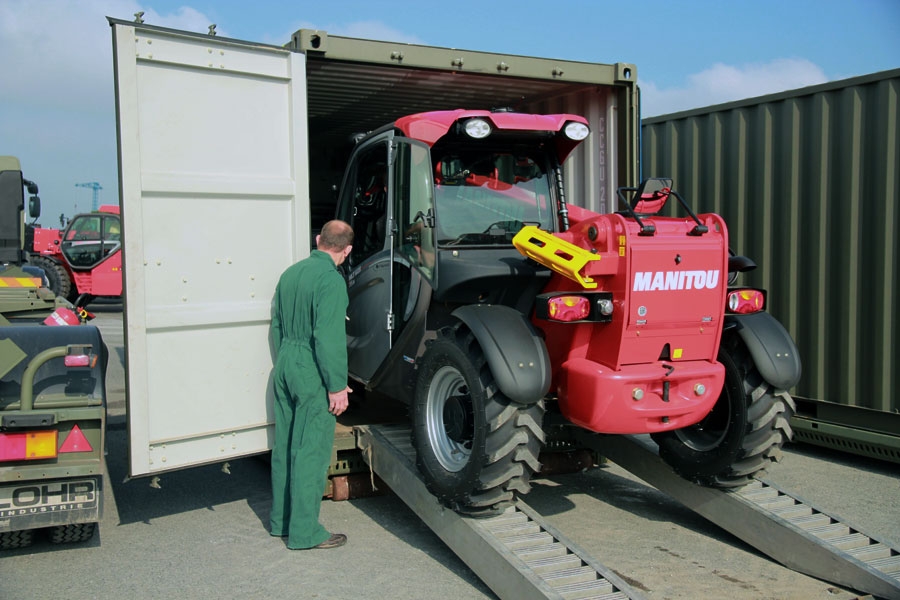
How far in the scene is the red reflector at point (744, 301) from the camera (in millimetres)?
4469

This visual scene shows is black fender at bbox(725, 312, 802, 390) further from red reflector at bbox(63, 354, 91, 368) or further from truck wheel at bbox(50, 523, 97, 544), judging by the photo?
truck wheel at bbox(50, 523, 97, 544)

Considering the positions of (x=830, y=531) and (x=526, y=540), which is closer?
(x=526, y=540)

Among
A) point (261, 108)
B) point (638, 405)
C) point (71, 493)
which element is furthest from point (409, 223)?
point (71, 493)

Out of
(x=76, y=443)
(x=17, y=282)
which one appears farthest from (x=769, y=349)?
(x=17, y=282)

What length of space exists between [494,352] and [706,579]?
1724mm

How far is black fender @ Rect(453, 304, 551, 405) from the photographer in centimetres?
404

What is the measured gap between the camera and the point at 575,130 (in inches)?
196

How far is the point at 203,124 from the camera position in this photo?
4680mm

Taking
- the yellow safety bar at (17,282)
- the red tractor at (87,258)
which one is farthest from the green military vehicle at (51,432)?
the red tractor at (87,258)

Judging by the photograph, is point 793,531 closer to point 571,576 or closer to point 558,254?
point 571,576

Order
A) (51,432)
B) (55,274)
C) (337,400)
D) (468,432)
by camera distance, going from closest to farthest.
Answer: (51,432) → (468,432) → (337,400) → (55,274)

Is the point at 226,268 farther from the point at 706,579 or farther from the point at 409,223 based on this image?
the point at 706,579

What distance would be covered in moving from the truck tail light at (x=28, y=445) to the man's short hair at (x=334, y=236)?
185 centimetres

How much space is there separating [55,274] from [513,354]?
17517 millimetres
